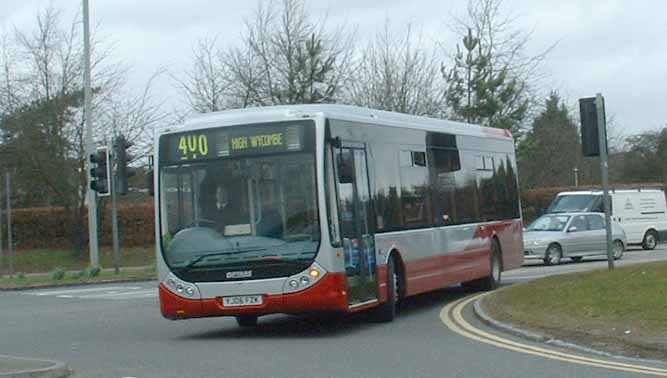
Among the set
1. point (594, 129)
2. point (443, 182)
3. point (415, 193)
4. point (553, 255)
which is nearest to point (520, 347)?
point (415, 193)

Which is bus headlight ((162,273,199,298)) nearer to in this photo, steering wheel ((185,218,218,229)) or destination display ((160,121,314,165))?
steering wheel ((185,218,218,229))

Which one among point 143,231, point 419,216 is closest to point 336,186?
point 419,216

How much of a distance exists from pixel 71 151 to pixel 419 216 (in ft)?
92.3

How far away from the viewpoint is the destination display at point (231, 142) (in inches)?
587

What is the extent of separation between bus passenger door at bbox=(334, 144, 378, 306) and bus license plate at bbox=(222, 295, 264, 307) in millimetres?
1246

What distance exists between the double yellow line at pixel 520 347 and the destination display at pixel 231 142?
3.39 metres

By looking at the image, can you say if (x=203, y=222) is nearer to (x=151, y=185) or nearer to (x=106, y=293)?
(x=151, y=185)

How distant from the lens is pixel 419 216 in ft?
59.5

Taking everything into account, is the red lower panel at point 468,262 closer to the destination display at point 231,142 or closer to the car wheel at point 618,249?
the destination display at point 231,142

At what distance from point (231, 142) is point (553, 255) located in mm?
18344

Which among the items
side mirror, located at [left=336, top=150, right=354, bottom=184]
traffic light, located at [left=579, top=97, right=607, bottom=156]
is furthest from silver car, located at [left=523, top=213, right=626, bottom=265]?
side mirror, located at [left=336, top=150, right=354, bottom=184]

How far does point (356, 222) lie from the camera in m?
15.5

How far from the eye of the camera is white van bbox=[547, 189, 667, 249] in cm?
4016

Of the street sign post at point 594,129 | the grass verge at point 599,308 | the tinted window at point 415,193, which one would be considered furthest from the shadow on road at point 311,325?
the street sign post at point 594,129
